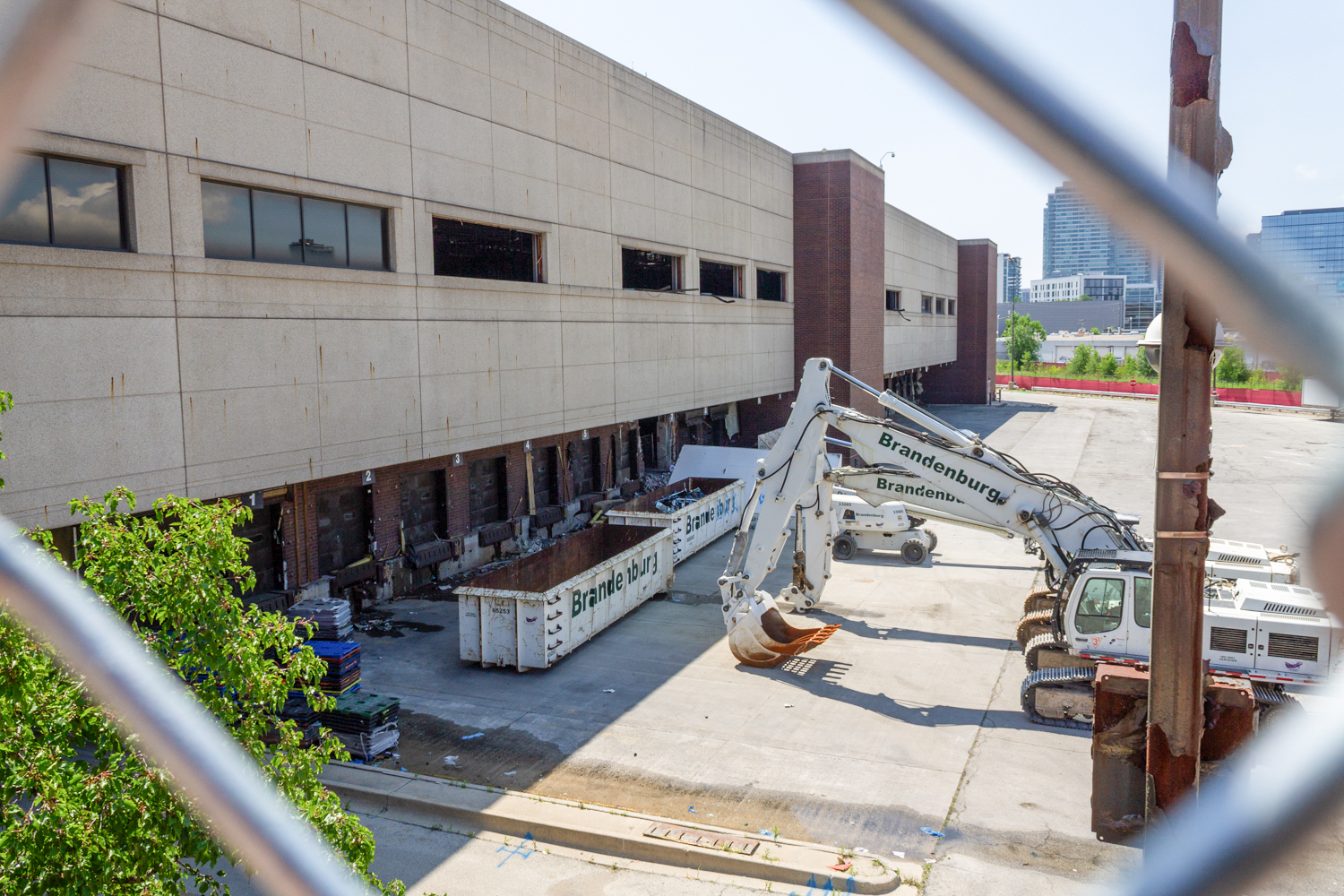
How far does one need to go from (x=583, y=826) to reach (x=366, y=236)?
Answer: 13100mm

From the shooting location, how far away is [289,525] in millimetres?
18875

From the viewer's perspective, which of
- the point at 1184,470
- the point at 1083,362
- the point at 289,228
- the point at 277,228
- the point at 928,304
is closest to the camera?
the point at 1184,470

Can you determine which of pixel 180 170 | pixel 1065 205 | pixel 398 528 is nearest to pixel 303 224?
pixel 180 170

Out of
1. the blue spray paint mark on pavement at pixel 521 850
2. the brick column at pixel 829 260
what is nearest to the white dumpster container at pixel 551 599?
the blue spray paint mark on pavement at pixel 521 850

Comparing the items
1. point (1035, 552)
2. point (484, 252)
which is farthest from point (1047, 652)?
point (484, 252)

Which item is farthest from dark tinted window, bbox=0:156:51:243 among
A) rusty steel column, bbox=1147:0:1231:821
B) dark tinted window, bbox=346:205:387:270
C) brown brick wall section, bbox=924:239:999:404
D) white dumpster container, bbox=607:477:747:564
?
brown brick wall section, bbox=924:239:999:404

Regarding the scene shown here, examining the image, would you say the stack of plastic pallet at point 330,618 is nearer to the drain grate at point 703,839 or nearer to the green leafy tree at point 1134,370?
the drain grate at point 703,839

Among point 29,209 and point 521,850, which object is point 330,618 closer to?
point 521,850

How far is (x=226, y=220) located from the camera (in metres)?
16.8

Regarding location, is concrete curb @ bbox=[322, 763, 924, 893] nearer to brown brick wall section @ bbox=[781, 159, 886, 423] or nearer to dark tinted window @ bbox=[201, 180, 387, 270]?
dark tinted window @ bbox=[201, 180, 387, 270]

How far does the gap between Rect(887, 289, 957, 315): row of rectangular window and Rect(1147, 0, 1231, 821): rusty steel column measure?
48433 millimetres

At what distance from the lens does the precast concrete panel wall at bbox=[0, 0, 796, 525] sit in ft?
47.4

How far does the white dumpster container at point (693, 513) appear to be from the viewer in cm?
2344

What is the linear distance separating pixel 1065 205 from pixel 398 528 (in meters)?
21.2
